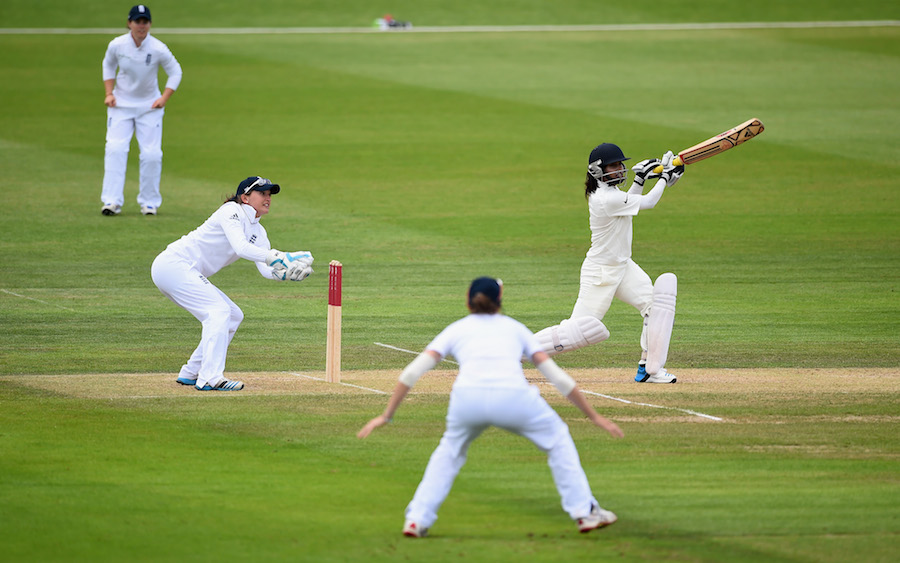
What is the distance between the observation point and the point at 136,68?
20.0 metres

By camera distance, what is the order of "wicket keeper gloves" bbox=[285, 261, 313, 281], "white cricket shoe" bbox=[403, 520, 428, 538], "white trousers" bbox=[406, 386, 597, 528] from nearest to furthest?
"white trousers" bbox=[406, 386, 597, 528], "white cricket shoe" bbox=[403, 520, 428, 538], "wicket keeper gloves" bbox=[285, 261, 313, 281]

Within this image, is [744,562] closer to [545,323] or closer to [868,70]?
[545,323]

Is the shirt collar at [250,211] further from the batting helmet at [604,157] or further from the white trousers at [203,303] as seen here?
the batting helmet at [604,157]

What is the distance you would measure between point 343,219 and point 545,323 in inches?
296

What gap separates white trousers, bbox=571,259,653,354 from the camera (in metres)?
12.1

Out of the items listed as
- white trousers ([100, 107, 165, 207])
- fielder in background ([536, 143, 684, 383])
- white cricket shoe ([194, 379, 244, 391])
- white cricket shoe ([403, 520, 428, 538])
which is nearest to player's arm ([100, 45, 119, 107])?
white trousers ([100, 107, 165, 207])

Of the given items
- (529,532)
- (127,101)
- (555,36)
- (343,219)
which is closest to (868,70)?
(555,36)

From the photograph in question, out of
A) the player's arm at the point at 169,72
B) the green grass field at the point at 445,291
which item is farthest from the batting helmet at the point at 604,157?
the player's arm at the point at 169,72

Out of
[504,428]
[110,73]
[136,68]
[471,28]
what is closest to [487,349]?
[504,428]

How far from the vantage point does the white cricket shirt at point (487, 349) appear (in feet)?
25.9

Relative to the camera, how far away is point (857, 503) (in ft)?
28.8

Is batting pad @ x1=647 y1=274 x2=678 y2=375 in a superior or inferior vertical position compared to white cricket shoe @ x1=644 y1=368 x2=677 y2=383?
superior

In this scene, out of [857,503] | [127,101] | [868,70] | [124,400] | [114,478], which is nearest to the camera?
[857,503]

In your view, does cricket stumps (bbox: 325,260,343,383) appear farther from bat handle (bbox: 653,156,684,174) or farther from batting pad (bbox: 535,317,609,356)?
bat handle (bbox: 653,156,684,174)
